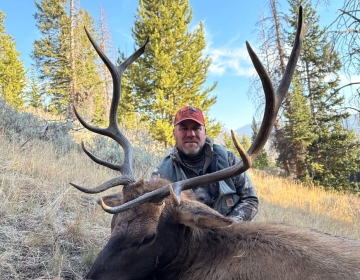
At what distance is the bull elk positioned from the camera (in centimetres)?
235

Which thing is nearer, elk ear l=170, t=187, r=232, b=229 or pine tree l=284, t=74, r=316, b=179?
elk ear l=170, t=187, r=232, b=229

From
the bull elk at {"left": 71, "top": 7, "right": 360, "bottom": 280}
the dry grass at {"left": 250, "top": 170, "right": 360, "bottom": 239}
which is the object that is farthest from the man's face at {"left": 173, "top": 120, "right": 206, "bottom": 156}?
the dry grass at {"left": 250, "top": 170, "right": 360, "bottom": 239}

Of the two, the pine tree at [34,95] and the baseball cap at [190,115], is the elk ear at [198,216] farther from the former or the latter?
the pine tree at [34,95]

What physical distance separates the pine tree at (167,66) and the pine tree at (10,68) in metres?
13.6

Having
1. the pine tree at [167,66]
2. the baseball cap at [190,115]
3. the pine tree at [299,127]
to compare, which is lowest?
the baseball cap at [190,115]

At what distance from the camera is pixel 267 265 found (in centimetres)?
238

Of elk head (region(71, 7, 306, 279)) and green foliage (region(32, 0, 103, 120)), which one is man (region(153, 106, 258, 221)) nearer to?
elk head (region(71, 7, 306, 279))

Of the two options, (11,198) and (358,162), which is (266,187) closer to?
(358,162)

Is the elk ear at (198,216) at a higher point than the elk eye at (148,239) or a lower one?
higher

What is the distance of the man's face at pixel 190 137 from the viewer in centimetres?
473

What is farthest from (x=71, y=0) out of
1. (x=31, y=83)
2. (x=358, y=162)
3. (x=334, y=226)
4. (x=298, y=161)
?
(x=334, y=226)

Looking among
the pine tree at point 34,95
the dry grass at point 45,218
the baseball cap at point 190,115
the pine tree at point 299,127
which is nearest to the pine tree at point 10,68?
the pine tree at point 34,95

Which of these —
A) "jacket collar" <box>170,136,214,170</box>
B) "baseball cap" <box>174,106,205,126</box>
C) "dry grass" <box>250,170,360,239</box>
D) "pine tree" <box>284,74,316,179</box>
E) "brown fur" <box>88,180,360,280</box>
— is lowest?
"dry grass" <box>250,170,360,239</box>

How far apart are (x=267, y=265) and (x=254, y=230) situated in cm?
40
